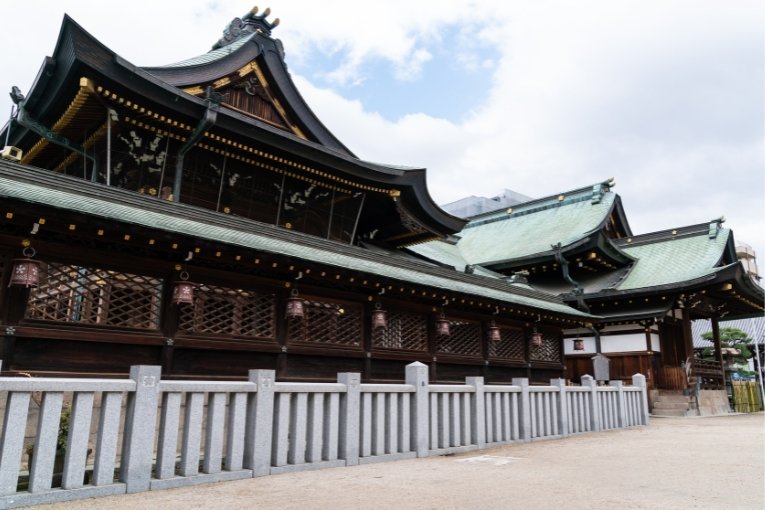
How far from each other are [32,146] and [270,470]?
9969mm

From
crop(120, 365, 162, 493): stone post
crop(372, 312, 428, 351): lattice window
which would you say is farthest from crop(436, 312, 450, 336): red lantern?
crop(120, 365, 162, 493): stone post

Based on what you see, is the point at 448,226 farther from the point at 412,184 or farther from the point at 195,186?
the point at 195,186

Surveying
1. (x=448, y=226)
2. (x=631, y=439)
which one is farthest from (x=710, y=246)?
(x=631, y=439)

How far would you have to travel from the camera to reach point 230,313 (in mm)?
9883

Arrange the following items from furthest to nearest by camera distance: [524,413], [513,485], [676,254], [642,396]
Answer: [676,254] < [642,396] < [524,413] < [513,485]

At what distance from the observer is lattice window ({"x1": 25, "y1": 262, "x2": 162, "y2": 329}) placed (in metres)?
7.93

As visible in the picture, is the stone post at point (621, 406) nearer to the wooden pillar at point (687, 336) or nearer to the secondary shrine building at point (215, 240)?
the secondary shrine building at point (215, 240)

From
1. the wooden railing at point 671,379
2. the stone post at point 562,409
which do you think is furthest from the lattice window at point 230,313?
the wooden railing at point 671,379

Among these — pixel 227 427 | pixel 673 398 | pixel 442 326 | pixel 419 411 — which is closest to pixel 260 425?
pixel 227 427

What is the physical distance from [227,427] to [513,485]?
11.6ft

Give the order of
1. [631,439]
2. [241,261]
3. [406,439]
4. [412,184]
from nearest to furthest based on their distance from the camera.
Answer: [406,439]
[241,261]
[631,439]
[412,184]

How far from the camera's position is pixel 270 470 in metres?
6.54

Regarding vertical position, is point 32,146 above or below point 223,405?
above

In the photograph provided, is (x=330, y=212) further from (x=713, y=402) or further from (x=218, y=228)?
(x=713, y=402)
